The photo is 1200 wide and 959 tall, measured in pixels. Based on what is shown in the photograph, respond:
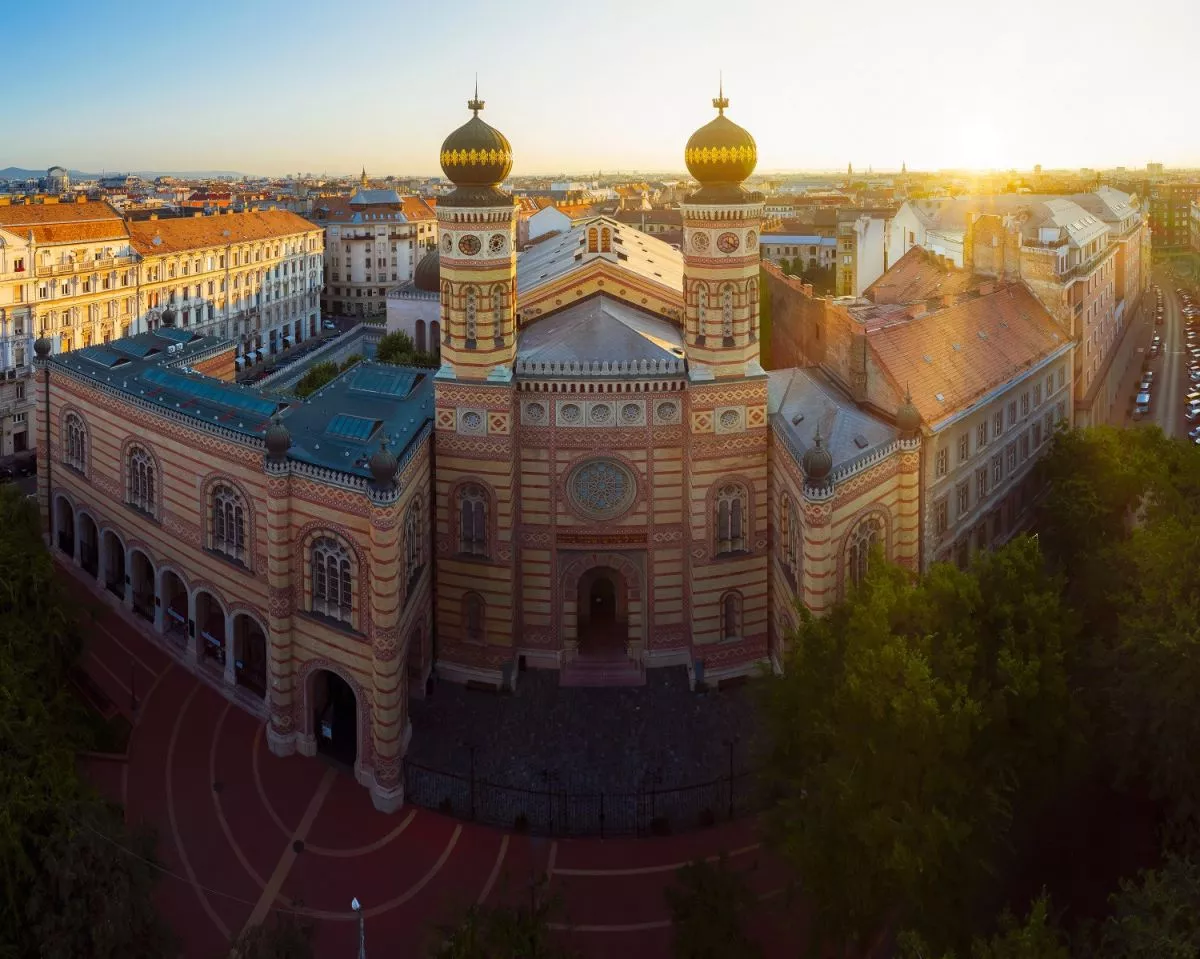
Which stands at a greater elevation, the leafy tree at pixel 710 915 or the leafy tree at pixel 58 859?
the leafy tree at pixel 58 859

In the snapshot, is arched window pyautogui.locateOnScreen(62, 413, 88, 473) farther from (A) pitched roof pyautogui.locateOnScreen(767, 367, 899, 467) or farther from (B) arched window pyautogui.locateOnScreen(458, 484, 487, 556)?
(A) pitched roof pyautogui.locateOnScreen(767, 367, 899, 467)

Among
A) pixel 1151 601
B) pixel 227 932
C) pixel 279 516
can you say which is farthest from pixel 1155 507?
pixel 227 932

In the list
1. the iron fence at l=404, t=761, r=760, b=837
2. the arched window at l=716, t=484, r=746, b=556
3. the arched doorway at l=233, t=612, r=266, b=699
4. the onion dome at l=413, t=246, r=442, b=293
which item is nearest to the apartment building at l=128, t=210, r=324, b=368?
the onion dome at l=413, t=246, r=442, b=293

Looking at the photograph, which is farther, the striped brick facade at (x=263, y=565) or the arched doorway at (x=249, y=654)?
the arched doorway at (x=249, y=654)

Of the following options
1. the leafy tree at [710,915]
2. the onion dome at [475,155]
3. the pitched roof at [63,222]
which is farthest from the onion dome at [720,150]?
the pitched roof at [63,222]

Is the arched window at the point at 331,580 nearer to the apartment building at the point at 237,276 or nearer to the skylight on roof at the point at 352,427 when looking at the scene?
the skylight on roof at the point at 352,427

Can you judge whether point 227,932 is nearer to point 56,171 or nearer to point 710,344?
point 710,344

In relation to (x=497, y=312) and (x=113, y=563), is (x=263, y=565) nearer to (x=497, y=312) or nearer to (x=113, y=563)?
(x=497, y=312)
